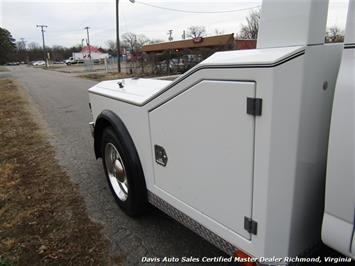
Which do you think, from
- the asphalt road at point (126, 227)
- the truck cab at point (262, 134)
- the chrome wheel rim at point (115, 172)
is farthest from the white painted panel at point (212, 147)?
the chrome wheel rim at point (115, 172)

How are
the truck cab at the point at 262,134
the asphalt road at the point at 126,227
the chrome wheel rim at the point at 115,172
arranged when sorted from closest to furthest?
the truck cab at the point at 262,134 → the asphalt road at the point at 126,227 → the chrome wheel rim at the point at 115,172

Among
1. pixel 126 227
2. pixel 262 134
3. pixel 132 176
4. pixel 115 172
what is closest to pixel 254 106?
pixel 262 134

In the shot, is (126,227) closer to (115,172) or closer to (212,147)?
(115,172)

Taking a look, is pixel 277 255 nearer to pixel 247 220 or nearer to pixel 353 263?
pixel 247 220

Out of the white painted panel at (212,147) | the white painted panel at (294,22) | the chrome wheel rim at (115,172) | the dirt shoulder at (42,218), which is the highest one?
the white painted panel at (294,22)

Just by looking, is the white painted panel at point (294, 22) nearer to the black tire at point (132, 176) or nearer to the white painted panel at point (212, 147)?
the white painted panel at point (212, 147)

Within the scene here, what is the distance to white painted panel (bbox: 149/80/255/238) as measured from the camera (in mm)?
1526

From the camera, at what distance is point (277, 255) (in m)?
1.57

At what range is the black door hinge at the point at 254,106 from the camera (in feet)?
4.57

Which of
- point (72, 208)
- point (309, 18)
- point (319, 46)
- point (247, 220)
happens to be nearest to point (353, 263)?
point (247, 220)

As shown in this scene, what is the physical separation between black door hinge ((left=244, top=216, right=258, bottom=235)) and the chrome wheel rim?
1752 millimetres

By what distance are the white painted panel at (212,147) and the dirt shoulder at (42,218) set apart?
3.90 ft

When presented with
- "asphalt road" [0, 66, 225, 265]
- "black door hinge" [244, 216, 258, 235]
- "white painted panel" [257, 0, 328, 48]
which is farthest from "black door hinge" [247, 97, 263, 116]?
"asphalt road" [0, 66, 225, 265]

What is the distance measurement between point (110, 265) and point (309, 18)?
90.2 inches
